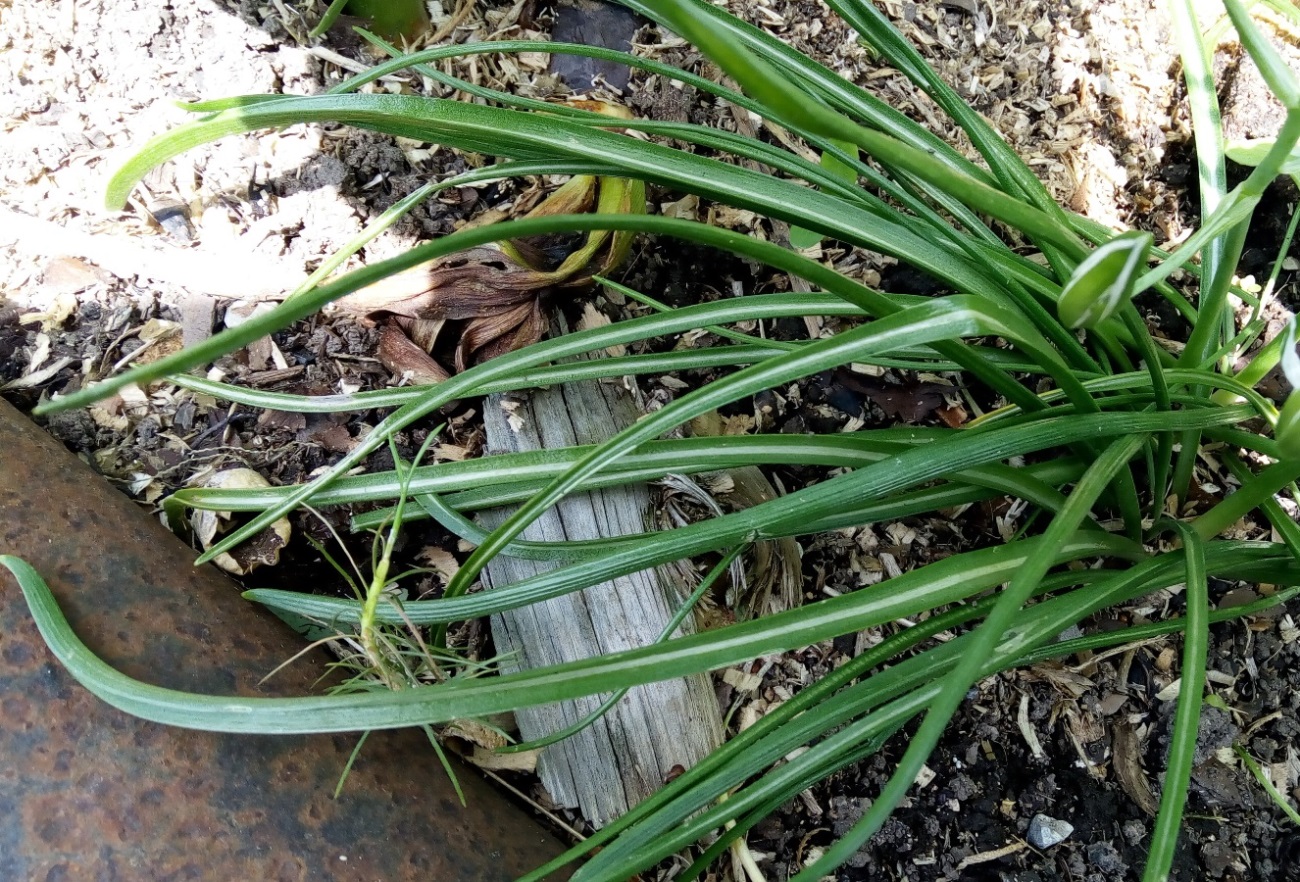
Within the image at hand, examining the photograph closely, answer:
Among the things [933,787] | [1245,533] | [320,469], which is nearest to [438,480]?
[320,469]

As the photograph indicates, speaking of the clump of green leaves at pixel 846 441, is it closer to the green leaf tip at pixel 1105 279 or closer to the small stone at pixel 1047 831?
the green leaf tip at pixel 1105 279

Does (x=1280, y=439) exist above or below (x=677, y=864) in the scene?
above

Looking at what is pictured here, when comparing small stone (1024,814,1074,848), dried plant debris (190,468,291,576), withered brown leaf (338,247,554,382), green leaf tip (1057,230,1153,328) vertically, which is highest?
green leaf tip (1057,230,1153,328)

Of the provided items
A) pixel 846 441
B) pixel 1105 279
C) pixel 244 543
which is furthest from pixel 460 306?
pixel 1105 279

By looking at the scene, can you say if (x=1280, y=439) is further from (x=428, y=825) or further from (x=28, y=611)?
(x=28, y=611)

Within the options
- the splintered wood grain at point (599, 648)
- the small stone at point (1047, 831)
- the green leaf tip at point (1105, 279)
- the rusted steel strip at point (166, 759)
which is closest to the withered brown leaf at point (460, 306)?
the splintered wood grain at point (599, 648)

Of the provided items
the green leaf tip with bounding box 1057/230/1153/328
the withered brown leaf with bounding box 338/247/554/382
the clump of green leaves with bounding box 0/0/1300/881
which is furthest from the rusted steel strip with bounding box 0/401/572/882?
the green leaf tip with bounding box 1057/230/1153/328

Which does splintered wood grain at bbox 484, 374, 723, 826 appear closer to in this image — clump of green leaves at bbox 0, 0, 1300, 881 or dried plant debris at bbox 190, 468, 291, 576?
clump of green leaves at bbox 0, 0, 1300, 881
